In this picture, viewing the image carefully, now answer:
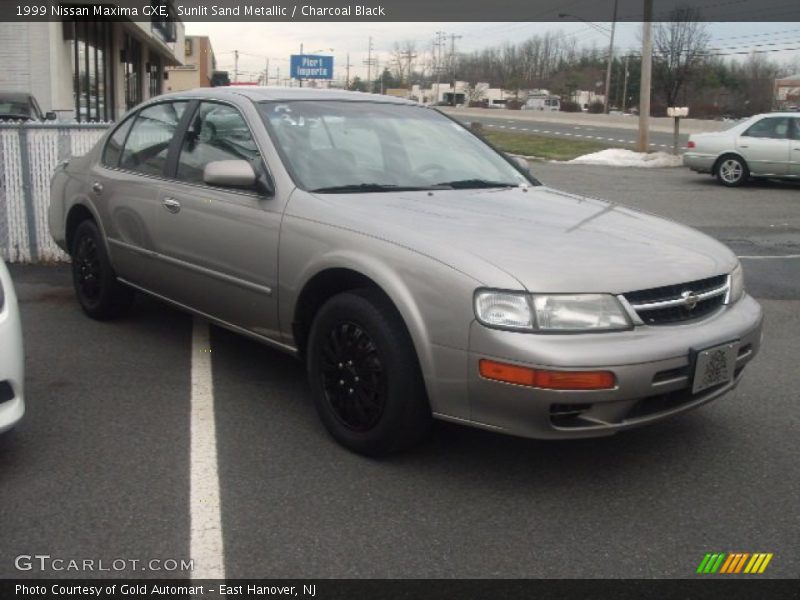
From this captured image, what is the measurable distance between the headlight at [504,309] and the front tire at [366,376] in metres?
0.39

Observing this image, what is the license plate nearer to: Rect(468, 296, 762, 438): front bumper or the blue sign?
Rect(468, 296, 762, 438): front bumper

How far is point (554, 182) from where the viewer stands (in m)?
18.1

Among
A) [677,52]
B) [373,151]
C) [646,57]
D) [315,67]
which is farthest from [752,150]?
[677,52]

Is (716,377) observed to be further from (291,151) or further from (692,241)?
(291,151)

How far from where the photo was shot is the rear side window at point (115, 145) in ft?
19.0

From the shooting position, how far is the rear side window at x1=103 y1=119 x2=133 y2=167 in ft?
19.0

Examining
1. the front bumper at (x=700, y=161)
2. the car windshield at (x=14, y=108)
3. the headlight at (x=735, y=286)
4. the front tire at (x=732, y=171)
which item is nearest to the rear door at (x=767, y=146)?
the front tire at (x=732, y=171)

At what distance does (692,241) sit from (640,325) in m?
0.89

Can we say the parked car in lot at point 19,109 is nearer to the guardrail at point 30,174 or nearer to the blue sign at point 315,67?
the guardrail at point 30,174

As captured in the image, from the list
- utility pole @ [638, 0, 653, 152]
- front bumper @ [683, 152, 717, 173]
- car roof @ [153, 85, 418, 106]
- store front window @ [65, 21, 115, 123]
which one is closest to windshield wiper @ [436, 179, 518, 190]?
car roof @ [153, 85, 418, 106]

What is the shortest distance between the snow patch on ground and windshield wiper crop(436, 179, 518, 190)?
18.6 metres

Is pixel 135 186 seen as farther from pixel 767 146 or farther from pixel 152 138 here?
pixel 767 146

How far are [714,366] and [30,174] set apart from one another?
21.0 ft
